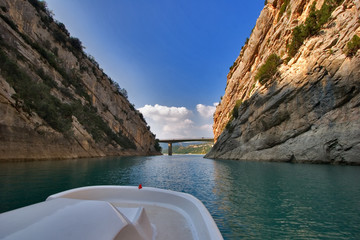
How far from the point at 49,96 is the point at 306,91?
34.5 meters

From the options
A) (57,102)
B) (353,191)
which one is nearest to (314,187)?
(353,191)

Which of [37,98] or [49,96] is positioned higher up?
[49,96]

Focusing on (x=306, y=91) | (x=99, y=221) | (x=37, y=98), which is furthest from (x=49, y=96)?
(x=306, y=91)

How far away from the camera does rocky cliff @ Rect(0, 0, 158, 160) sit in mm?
18938

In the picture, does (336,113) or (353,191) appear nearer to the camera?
(353,191)

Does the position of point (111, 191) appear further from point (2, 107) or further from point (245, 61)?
point (245, 61)

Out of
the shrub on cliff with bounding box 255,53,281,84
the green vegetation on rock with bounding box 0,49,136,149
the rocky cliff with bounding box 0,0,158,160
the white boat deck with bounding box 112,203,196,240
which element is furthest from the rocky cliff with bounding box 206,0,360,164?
the green vegetation on rock with bounding box 0,49,136,149

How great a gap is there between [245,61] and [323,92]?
76.9 feet

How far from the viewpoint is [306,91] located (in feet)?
70.8

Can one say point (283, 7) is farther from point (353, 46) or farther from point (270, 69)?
point (353, 46)

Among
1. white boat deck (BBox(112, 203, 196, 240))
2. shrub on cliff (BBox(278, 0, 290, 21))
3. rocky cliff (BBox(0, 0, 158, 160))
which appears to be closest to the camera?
white boat deck (BBox(112, 203, 196, 240))

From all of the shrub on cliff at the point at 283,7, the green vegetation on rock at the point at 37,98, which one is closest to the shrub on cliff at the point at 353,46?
the shrub on cliff at the point at 283,7

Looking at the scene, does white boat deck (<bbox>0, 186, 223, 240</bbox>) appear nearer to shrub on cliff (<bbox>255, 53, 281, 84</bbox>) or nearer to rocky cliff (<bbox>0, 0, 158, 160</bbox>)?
rocky cliff (<bbox>0, 0, 158, 160</bbox>)

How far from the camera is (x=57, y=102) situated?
95.8ft
